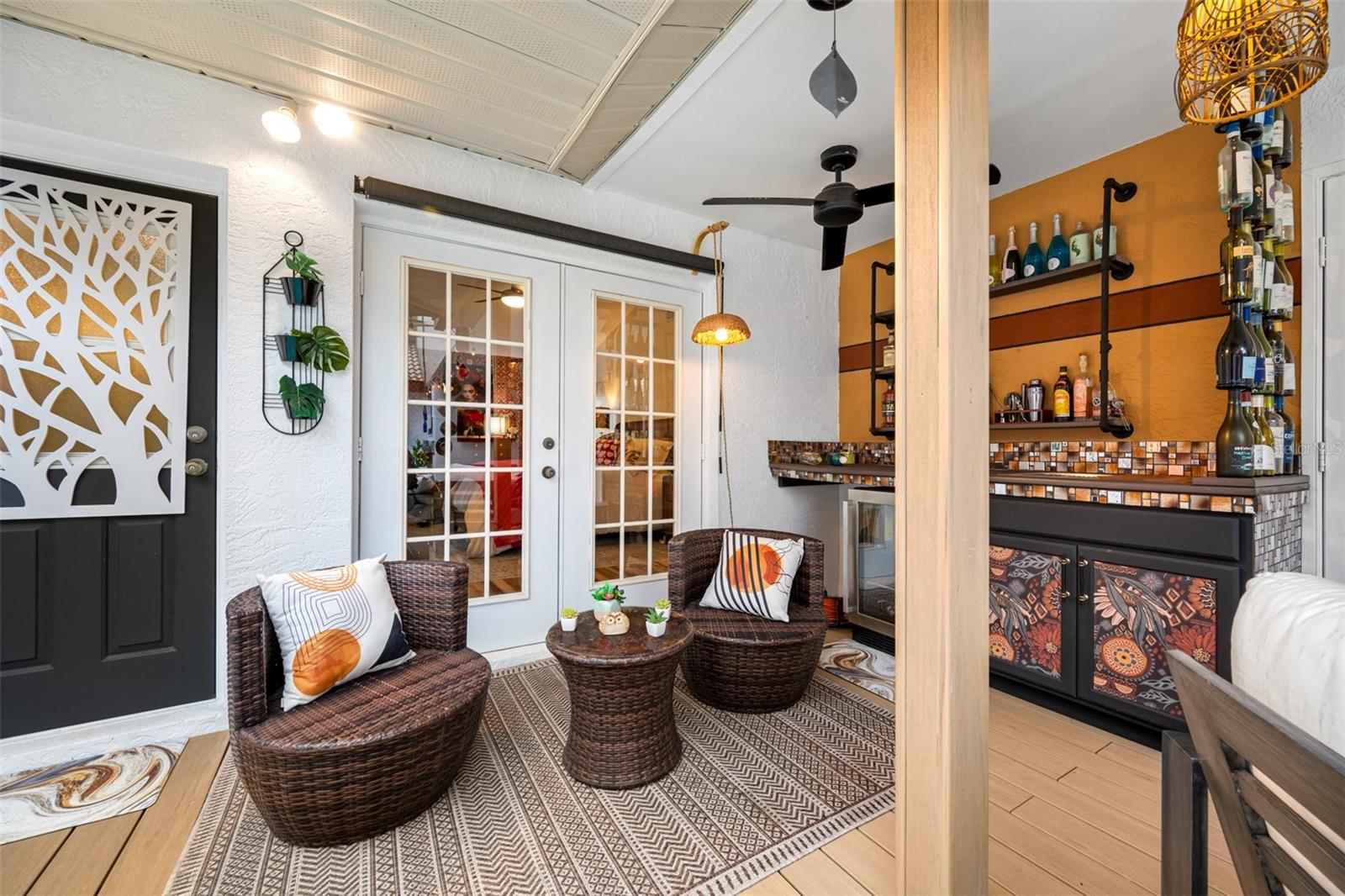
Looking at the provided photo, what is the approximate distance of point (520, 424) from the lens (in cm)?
299

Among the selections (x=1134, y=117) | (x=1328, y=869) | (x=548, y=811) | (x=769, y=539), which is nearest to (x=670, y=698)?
(x=548, y=811)

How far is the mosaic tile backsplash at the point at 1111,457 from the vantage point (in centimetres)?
241

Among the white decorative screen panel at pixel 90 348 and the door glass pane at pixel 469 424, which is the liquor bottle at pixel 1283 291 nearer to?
the door glass pane at pixel 469 424

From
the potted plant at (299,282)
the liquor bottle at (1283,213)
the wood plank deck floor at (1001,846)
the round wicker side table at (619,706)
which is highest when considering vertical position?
the liquor bottle at (1283,213)

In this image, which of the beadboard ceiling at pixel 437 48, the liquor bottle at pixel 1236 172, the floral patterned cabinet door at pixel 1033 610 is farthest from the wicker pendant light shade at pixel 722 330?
the liquor bottle at pixel 1236 172

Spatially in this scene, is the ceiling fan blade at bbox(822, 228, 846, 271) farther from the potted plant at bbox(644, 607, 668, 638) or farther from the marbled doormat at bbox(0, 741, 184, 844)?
the marbled doormat at bbox(0, 741, 184, 844)

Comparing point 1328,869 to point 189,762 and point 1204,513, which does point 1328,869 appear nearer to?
point 1204,513

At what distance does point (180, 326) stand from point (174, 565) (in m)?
0.99

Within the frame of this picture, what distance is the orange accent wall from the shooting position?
241 cm

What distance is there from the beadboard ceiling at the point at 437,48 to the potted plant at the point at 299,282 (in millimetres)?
723

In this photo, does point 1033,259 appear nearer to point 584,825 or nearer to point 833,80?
point 833,80

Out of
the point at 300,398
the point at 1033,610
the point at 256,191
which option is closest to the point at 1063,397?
the point at 1033,610

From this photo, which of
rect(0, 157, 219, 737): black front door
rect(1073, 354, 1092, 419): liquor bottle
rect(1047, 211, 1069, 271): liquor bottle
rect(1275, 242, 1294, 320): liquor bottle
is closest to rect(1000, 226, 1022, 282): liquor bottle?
rect(1047, 211, 1069, 271): liquor bottle

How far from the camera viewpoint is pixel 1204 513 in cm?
193
